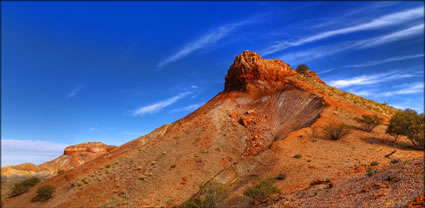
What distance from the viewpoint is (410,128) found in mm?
21844

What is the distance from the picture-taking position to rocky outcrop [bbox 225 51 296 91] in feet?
147

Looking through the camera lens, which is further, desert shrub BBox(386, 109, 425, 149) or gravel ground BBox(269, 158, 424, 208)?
desert shrub BBox(386, 109, 425, 149)

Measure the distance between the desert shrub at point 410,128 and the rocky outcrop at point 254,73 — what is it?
22.2 metres

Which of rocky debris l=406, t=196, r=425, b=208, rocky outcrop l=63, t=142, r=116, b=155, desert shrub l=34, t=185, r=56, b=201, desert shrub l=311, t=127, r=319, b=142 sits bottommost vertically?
rocky debris l=406, t=196, r=425, b=208

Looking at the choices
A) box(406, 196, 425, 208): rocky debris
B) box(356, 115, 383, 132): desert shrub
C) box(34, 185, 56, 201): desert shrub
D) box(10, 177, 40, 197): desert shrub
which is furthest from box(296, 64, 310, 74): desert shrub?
box(10, 177, 40, 197): desert shrub

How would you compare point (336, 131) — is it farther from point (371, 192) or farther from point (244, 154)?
point (371, 192)

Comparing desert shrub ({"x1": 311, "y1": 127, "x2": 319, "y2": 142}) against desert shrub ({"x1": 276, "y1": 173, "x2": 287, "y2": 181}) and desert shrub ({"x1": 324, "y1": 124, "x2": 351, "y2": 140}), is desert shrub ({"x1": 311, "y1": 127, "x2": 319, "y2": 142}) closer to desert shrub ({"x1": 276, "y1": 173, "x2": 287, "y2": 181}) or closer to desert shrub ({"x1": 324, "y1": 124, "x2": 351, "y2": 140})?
desert shrub ({"x1": 324, "y1": 124, "x2": 351, "y2": 140})

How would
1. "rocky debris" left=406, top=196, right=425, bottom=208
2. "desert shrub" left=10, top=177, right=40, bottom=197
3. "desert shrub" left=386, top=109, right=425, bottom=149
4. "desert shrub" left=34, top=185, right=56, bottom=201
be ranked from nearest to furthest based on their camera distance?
"rocky debris" left=406, top=196, right=425, bottom=208, "desert shrub" left=386, top=109, right=425, bottom=149, "desert shrub" left=34, top=185, right=56, bottom=201, "desert shrub" left=10, top=177, right=40, bottom=197

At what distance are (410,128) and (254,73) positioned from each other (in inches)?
1085

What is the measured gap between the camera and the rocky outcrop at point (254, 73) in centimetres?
4472

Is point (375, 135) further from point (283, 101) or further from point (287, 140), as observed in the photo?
point (283, 101)

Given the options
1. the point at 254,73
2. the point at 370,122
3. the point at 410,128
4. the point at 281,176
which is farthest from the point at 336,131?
the point at 254,73

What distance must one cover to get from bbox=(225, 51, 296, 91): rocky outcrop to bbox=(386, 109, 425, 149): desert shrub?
72.7 ft

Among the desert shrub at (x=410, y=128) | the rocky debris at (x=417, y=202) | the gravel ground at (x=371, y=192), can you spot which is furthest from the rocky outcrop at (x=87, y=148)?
the rocky debris at (x=417, y=202)
